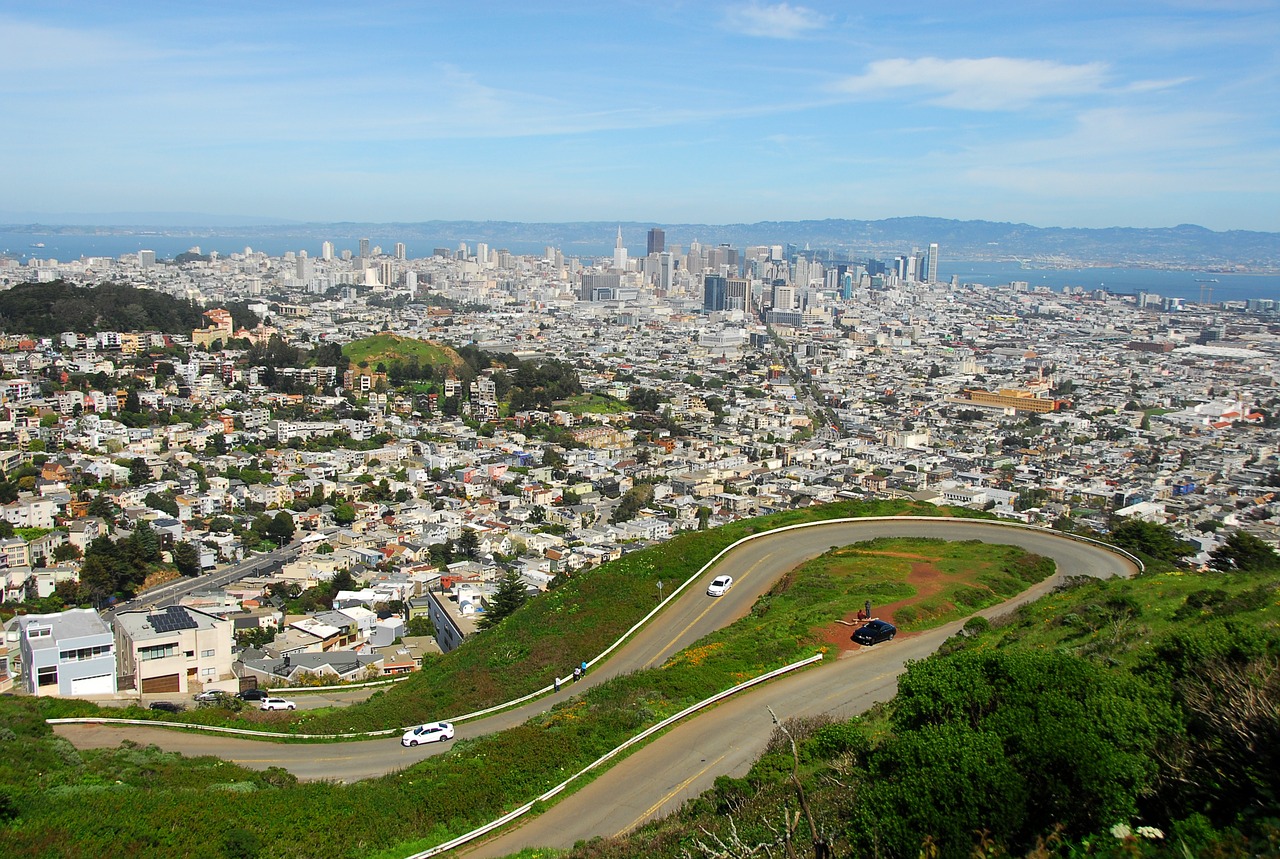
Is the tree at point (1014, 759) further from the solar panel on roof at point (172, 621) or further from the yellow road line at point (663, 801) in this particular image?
the solar panel on roof at point (172, 621)

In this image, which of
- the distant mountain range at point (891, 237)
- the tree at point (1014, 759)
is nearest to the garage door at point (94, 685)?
the tree at point (1014, 759)

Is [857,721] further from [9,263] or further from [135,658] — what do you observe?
[9,263]

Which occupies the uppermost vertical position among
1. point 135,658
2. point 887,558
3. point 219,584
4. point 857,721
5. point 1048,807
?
point 1048,807

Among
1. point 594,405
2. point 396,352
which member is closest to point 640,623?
point 594,405

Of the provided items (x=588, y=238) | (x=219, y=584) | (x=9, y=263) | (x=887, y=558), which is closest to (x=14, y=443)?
(x=219, y=584)

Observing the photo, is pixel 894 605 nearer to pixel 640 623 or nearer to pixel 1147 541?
pixel 640 623
